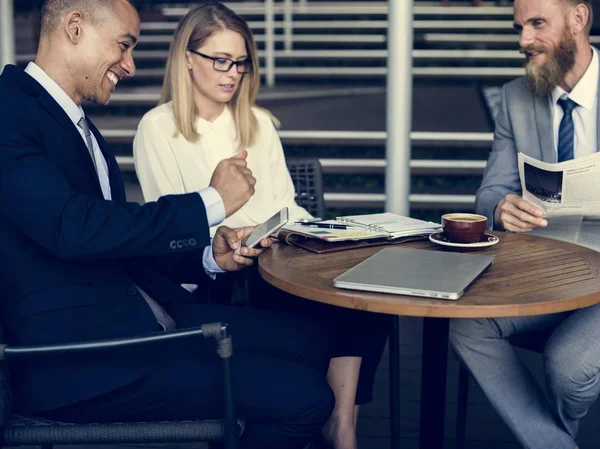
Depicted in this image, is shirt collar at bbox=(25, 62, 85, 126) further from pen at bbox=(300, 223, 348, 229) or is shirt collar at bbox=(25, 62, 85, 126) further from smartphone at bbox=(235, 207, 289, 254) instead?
pen at bbox=(300, 223, 348, 229)

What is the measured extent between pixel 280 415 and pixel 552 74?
4.77 feet

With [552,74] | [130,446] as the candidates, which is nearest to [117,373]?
[130,446]

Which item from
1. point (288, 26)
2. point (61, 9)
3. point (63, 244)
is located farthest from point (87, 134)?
point (288, 26)

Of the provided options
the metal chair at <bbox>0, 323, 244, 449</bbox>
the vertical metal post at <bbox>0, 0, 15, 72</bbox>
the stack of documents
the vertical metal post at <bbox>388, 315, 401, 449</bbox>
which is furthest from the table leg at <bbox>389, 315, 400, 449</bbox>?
the vertical metal post at <bbox>0, 0, 15, 72</bbox>

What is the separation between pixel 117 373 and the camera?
1729 millimetres

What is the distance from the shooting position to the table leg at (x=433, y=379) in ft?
6.52

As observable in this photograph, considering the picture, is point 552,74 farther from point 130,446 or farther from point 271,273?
point 130,446

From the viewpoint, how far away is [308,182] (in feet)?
9.43

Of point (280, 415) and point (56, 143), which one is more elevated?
point (56, 143)

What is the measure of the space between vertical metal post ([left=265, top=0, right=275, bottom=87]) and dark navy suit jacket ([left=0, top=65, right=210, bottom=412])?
5.24 m

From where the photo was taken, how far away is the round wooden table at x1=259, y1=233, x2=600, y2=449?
1.62 metres

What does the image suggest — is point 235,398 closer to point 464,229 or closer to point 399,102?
point 464,229

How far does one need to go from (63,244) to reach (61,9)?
526 mm

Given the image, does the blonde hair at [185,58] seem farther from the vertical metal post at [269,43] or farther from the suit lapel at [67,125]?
the vertical metal post at [269,43]
